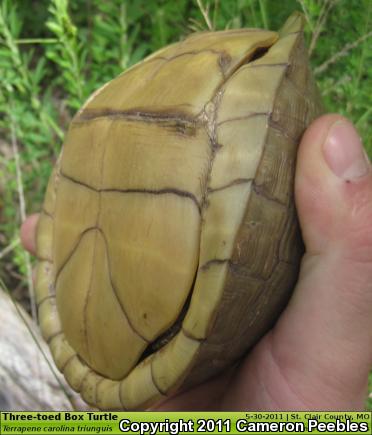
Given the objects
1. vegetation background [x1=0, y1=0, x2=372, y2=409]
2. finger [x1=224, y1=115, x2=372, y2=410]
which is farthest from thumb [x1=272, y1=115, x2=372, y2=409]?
vegetation background [x1=0, y1=0, x2=372, y2=409]

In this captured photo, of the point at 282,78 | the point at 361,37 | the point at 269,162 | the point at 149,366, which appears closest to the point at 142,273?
the point at 149,366

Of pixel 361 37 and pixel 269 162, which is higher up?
pixel 361 37

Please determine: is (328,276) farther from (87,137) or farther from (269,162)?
(87,137)

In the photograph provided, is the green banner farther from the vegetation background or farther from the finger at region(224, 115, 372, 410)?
the vegetation background

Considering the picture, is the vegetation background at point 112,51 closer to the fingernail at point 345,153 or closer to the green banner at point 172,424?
the fingernail at point 345,153

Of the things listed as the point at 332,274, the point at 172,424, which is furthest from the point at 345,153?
the point at 172,424

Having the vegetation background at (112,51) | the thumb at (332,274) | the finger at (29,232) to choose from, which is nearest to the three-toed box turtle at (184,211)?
the thumb at (332,274)
